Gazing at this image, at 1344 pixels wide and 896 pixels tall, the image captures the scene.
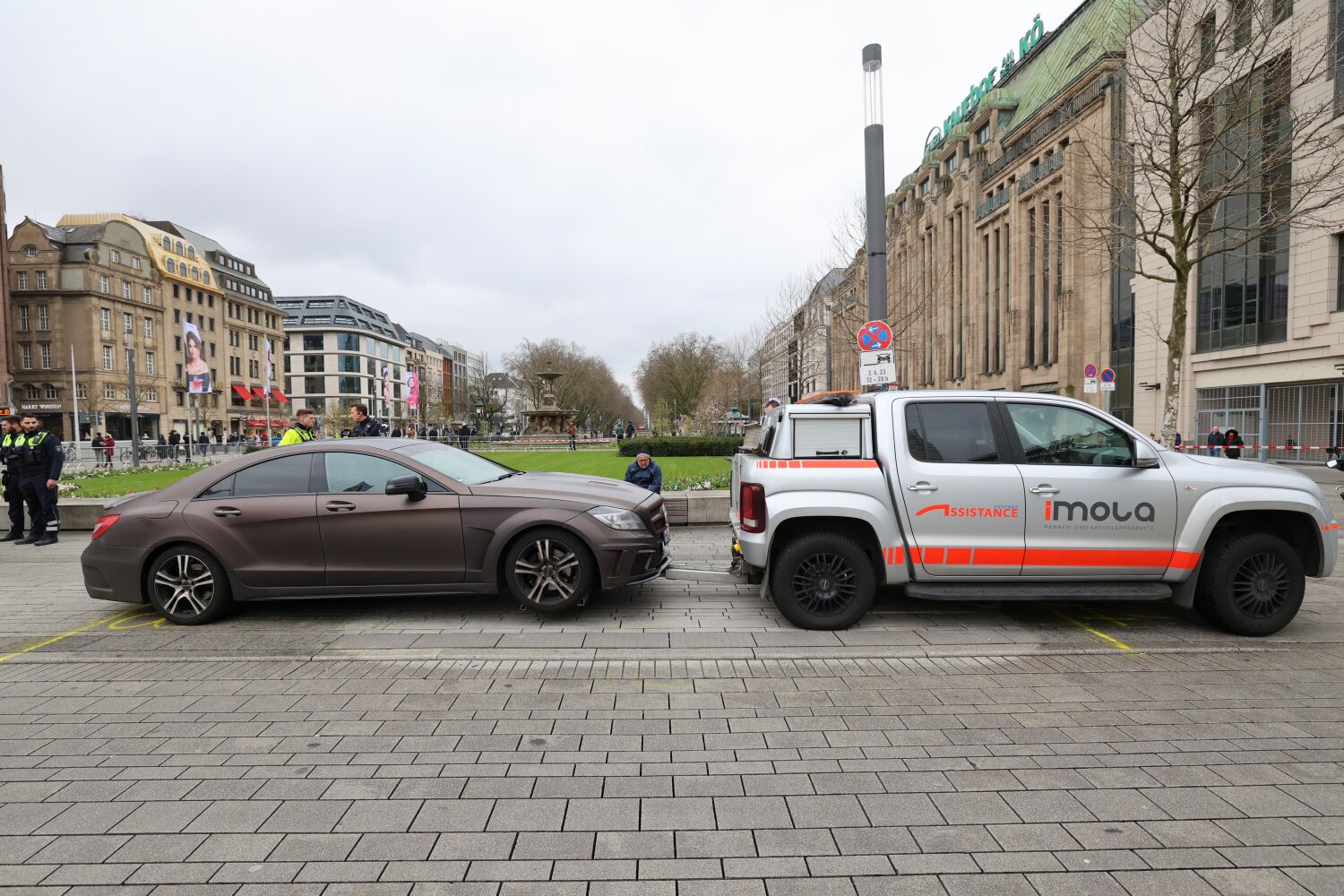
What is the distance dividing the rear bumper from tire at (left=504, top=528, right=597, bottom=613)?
307 centimetres

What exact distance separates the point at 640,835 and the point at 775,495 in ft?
10.4

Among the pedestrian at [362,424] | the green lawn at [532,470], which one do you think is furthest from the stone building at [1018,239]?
the pedestrian at [362,424]

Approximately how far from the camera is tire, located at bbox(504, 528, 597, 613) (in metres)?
6.06

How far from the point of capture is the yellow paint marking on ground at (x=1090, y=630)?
17.6 feet

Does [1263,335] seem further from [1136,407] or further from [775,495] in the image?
[775,495]

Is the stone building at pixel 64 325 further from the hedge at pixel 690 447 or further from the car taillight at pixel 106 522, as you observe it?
the car taillight at pixel 106 522

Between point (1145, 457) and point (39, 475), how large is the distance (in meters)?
13.6

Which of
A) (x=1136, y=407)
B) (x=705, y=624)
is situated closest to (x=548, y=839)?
(x=705, y=624)

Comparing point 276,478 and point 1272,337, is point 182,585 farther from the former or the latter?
point 1272,337

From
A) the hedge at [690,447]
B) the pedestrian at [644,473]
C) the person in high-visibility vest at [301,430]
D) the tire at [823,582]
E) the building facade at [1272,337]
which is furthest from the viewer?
the hedge at [690,447]

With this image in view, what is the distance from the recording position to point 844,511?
565 cm

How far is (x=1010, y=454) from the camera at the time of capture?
575cm

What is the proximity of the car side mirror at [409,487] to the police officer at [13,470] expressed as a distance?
8167mm

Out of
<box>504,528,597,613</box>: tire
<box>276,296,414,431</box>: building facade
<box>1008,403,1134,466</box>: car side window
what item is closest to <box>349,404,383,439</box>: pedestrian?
<box>504,528,597,613</box>: tire
